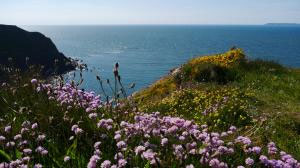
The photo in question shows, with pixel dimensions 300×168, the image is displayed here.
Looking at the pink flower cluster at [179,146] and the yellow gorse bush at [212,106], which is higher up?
the pink flower cluster at [179,146]

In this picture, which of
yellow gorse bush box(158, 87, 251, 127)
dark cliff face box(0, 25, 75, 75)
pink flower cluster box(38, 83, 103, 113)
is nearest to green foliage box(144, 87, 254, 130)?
yellow gorse bush box(158, 87, 251, 127)

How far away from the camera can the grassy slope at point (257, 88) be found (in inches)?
456

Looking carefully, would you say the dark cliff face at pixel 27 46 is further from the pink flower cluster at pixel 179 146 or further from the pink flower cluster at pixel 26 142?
the pink flower cluster at pixel 179 146

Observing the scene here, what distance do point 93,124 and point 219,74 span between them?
11.9m

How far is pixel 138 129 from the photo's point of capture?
24.2 ft

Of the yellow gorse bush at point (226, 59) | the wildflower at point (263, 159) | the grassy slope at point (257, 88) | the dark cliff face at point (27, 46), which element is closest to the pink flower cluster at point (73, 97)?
the wildflower at point (263, 159)

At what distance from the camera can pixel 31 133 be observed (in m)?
7.31

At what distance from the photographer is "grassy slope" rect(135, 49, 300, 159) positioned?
1159 cm

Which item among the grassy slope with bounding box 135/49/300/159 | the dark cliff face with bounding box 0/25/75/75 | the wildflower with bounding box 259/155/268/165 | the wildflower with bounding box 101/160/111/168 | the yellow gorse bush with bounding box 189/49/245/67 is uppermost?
the wildflower with bounding box 101/160/111/168

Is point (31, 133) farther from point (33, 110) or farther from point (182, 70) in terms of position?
point (182, 70)

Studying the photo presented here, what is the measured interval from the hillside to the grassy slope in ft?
0.17

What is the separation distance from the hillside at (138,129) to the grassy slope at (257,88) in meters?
0.05

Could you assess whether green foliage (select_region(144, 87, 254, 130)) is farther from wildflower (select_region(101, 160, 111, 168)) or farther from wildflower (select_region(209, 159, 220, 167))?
wildflower (select_region(101, 160, 111, 168))

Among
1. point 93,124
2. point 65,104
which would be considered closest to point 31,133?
point 93,124
